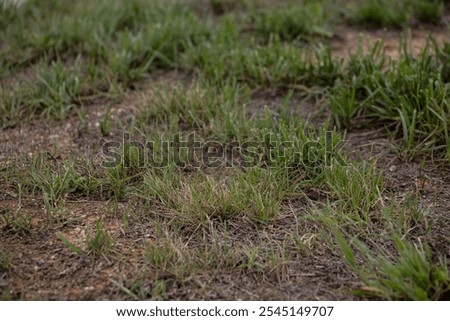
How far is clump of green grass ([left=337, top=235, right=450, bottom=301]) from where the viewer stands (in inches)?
81.4

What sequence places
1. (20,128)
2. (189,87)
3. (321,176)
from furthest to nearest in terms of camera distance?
(189,87) < (20,128) < (321,176)

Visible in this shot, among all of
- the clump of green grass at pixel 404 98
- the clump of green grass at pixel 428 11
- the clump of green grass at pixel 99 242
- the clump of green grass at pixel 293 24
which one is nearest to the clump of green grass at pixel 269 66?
the clump of green grass at pixel 404 98

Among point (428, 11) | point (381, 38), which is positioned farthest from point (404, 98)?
point (428, 11)

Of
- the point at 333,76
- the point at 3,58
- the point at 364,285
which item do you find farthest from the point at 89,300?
the point at 3,58

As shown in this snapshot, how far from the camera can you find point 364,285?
2.20 metres

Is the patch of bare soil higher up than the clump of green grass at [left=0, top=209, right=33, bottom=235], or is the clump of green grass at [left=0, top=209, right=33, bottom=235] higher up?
the patch of bare soil

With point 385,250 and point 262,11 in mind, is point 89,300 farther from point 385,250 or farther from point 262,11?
point 262,11

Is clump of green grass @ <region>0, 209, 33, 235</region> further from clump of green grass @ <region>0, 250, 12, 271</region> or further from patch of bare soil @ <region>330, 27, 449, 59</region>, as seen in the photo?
patch of bare soil @ <region>330, 27, 449, 59</region>

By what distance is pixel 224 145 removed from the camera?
3.11m

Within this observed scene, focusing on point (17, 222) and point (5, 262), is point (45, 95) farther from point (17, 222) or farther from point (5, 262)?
point (5, 262)

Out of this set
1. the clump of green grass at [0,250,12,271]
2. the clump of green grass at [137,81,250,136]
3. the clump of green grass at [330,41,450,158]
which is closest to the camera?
the clump of green grass at [0,250,12,271]

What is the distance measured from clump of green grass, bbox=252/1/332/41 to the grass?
2cm

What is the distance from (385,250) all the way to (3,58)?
8.84 ft

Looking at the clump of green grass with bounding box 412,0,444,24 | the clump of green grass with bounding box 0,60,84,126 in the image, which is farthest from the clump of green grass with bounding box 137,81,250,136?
the clump of green grass with bounding box 412,0,444,24
